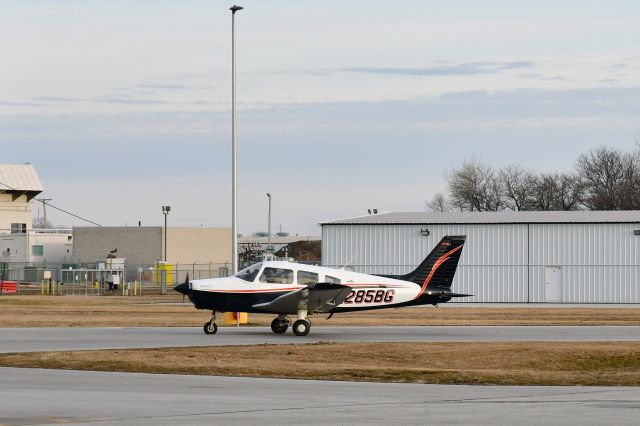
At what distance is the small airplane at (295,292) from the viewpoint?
31.6 m

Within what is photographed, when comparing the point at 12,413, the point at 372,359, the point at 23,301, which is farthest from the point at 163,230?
the point at 12,413

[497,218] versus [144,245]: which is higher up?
[497,218]

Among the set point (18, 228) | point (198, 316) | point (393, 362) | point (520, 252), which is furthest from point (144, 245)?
point (393, 362)

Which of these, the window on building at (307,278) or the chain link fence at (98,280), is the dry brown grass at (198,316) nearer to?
the window on building at (307,278)

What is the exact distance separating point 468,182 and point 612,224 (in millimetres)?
48904

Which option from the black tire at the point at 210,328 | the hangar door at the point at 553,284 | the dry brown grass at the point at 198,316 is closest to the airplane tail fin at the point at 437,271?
the dry brown grass at the point at 198,316

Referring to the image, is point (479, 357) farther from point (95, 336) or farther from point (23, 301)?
point (23, 301)

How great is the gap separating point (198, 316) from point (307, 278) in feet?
38.9

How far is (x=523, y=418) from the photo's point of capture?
15070 millimetres

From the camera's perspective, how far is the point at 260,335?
106 feet

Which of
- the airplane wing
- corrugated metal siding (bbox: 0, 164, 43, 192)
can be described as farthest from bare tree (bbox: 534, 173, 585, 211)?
the airplane wing

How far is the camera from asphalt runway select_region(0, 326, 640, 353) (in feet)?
94.2

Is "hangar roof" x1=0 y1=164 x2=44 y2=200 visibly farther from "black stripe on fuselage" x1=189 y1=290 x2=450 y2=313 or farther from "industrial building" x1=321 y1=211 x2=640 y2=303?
"black stripe on fuselage" x1=189 y1=290 x2=450 y2=313

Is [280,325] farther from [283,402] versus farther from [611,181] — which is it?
[611,181]
